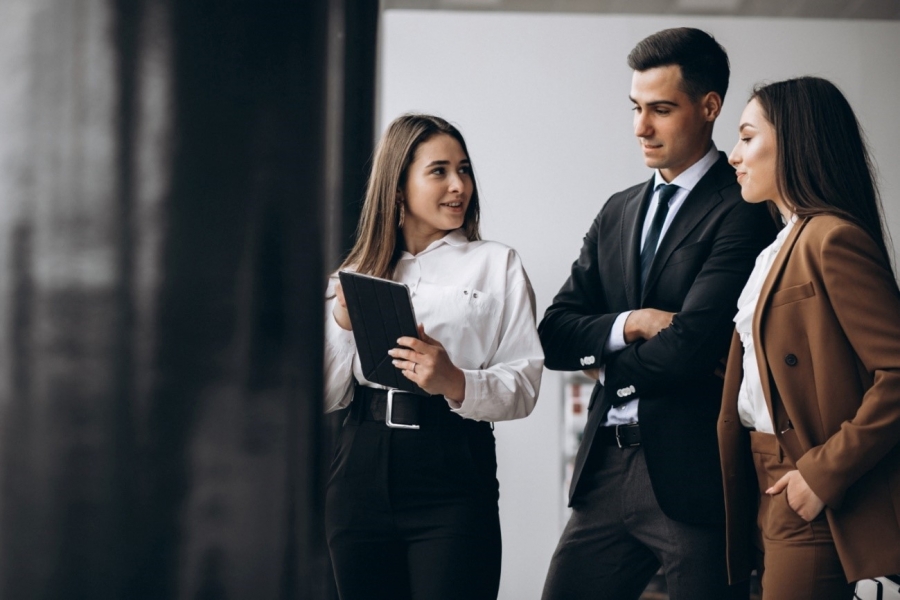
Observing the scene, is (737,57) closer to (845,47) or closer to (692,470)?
(845,47)

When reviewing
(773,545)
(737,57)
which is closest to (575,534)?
(773,545)

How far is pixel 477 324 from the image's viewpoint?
5.90 feet

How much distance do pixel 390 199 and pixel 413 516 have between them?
2.23 ft

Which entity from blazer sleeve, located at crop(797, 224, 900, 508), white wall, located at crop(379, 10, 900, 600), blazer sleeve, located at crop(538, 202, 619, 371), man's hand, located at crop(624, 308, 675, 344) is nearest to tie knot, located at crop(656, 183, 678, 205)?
blazer sleeve, located at crop(538, 202, 619, 371)

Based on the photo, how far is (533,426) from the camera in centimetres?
532

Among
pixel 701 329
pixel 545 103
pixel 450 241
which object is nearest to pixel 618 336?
pixel 701 329

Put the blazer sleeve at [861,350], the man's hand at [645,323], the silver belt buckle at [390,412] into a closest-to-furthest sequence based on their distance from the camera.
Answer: the blazer sleeve at [861,350]
the silver belt buckle at [390,412]
the man's hand at [645,323]

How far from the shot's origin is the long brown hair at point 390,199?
1.93 metres

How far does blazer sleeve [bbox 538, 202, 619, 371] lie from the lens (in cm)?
194

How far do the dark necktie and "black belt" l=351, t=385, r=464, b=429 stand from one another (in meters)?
0.57

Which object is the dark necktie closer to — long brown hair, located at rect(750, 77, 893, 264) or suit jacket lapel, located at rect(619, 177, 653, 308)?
suit jacket lapel, located at rect(619, 177, 653, 308)

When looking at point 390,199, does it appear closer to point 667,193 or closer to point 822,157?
point 667,193

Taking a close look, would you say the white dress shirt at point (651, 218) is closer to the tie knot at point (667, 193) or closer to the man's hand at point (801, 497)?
the tie knot at point (667, 193)

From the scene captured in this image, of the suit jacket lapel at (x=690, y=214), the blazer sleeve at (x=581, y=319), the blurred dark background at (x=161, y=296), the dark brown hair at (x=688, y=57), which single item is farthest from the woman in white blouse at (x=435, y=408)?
the blurred dark background at (x=161, y=296)
